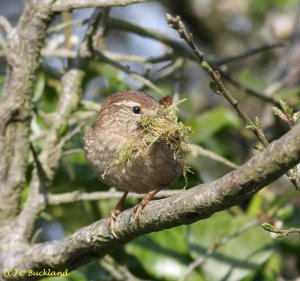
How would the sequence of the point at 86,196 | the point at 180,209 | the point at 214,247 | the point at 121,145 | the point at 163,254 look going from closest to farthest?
the point at 180,209 → the point at 121,145 → the point at 86,196 → the point at 214,247 → the point at 163,254

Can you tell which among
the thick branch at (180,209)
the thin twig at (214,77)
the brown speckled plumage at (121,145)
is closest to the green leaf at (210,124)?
the brown speckled plumage at (121,145)

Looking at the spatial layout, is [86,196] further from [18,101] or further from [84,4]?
[84,4]

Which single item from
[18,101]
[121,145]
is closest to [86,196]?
[121,145]

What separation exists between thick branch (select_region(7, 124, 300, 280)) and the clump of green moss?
0.91ft

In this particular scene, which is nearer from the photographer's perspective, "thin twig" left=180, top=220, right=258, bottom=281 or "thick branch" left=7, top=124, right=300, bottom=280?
"thick branch" left=7, top=124, right=300, bottom=280

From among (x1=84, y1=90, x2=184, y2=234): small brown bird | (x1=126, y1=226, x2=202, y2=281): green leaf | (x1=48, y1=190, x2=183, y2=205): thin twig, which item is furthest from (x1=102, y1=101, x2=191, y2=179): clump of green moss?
(x1=126, y1=226, x2=202, y2=281): green leaf

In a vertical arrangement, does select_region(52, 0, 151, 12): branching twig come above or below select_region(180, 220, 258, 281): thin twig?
above

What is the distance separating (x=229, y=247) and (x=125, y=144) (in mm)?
1108

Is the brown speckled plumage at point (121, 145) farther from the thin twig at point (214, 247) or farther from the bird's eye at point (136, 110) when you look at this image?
the thin twig at point (214, 247)

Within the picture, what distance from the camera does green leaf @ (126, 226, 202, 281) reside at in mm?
3557

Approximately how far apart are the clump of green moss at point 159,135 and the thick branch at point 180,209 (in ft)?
0.91

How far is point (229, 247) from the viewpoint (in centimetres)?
364

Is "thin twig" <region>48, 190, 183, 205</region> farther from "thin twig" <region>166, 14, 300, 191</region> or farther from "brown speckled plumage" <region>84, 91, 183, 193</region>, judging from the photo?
"thin twig" <region>166, 14, 300, 191</region>

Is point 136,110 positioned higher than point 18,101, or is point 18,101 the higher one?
point 136,110
